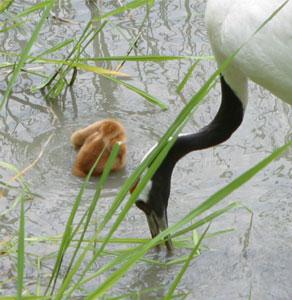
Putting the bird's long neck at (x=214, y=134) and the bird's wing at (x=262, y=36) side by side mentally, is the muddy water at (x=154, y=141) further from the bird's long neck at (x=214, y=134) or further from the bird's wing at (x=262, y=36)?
the bird's wing at (x=262, y=36)

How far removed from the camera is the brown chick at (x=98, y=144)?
388cm

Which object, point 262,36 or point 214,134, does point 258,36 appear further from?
point 214,134

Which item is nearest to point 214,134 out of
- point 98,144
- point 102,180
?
point 98,144

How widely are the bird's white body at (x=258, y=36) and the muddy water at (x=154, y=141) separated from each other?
1.95ft

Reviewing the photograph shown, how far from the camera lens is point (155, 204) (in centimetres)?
350

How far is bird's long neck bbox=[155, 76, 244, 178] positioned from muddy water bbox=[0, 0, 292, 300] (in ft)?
0.54

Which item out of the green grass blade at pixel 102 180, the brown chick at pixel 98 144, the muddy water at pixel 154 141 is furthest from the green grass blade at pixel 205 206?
the brown chick at pixel 98 144

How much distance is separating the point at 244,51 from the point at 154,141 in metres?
1.05

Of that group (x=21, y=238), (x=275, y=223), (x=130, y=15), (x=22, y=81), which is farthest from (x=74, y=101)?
(x=21, y=238)

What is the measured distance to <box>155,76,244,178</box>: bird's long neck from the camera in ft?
11.9

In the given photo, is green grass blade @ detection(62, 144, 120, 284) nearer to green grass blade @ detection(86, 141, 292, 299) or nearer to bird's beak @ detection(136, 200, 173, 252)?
green grass blade @ detection(86, 141, 292, 299)

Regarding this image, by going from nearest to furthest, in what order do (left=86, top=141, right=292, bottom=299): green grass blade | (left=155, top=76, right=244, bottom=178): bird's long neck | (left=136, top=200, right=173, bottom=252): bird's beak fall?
(left=86, top=141, right=292, bottom=299): green grass blade, (left=136, top=200, right=173, bottom=252): bird's beak, (left=155, top=76, right=244, bottom=178): bird's long neck

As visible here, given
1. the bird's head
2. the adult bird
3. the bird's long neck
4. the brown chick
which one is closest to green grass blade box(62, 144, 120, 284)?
the adult bird

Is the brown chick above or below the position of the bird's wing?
below
